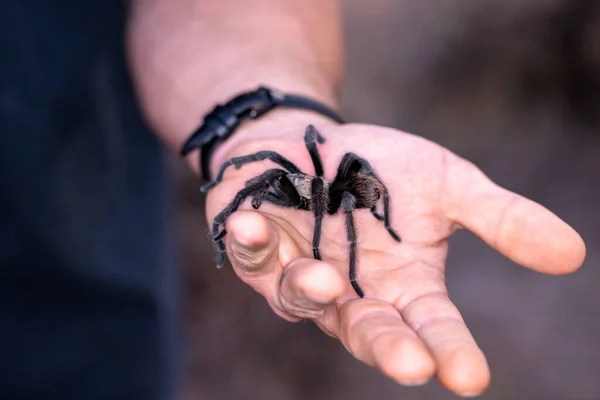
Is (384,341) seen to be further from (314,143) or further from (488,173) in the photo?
(488,173)

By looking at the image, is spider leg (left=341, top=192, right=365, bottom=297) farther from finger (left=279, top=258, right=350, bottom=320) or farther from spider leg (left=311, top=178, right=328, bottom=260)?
finger (left=279, top=258, right=350, bottom=320)

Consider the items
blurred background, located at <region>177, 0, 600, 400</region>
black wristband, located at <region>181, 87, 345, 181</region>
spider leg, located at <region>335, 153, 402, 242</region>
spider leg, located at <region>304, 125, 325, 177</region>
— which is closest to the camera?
spider leg, located at <region>335, 153, 402, 242</region>

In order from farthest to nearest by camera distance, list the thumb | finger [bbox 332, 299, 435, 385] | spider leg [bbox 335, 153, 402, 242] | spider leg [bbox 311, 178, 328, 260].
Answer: spider leg [bbox 335, 153, 402, 242] → spider leg [bbox 311, 178, 328, 260] → the thumb → finger [bbox 332, 299, 435, 385]

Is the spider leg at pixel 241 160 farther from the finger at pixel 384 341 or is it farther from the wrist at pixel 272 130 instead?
the finger at pixel 384 341

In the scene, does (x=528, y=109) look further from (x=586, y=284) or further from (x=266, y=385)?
(x=266, y=385)

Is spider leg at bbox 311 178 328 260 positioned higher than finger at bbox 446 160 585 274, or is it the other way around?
finger at bbox 446 160 585 274

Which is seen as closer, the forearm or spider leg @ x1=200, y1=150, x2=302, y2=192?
spider leg @ x1=200, y1=150, x2=302, y2=192

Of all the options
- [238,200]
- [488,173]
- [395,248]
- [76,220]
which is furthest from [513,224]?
[488,173]

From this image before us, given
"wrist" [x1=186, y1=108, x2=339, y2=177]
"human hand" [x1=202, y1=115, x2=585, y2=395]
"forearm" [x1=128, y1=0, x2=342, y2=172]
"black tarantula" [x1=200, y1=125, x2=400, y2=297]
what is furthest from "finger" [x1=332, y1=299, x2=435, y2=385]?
"forearm" [x1=128, y1=0, x2=342, y2=172]
